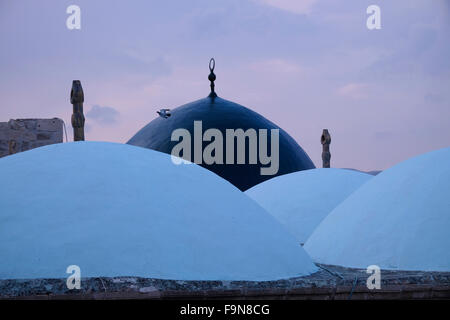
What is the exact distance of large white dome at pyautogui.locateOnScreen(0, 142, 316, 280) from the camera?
19.5 ft

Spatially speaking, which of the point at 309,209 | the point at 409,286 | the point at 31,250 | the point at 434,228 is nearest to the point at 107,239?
the point at 31,250

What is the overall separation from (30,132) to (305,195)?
745 cm

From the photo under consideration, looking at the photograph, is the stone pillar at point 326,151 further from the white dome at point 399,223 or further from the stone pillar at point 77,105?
the white dome at point 399,223

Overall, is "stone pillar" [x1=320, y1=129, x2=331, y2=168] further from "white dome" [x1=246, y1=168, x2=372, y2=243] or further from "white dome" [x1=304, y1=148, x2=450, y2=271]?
"white dome" [x1=304, y1=148, x2=450, y2=271]

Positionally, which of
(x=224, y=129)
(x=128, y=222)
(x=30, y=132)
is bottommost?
(x=128, y=222)

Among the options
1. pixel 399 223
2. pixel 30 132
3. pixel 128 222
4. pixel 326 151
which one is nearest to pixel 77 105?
pixel 30 132

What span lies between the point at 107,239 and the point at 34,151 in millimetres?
2175

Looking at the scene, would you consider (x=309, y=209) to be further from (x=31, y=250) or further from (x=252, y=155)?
(x=31, y=250)

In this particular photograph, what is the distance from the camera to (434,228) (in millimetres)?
7500

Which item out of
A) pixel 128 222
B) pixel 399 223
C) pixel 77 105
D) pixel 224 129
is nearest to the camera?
pixel 128 222

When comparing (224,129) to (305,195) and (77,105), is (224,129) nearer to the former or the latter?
(305,195)

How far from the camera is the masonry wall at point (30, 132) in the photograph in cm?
1514

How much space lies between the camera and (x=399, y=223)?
780 cm

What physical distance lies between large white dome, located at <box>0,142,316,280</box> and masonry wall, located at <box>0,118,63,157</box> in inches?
312
